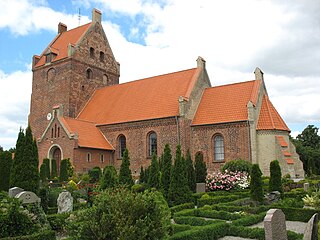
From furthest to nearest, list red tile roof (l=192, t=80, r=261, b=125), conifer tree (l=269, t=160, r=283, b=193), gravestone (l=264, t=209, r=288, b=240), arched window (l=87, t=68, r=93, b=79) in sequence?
1. arched window (l=87, t=68, r=93, b=79)
2. red tile roof (l=192, t=80, r=261, b=125)
3. conifer tree (l=269, t=160, r=283, b=193)
4. gravestone (l=264, t=209, r=288, b=240)

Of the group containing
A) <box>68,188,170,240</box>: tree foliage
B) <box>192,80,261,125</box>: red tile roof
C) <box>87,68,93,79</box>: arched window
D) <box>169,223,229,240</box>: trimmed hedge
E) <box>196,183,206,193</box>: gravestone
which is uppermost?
<box>87,68,93,79</box>: arched window

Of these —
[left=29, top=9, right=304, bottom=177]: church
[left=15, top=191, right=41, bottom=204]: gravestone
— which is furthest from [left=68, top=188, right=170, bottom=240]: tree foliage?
[left=29, top=9, right=304, bottom=177]: church

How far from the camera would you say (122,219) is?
6.48 meters

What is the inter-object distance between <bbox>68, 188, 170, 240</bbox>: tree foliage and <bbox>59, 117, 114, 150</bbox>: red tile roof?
65.3ft

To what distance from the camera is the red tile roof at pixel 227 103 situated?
24781 mm

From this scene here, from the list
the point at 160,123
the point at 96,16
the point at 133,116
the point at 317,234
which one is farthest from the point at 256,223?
the point at 96,16

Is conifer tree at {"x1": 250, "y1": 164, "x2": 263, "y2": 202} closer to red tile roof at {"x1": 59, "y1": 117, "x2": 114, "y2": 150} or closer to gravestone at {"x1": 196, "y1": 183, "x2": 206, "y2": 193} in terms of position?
gravestone at {"x1": 196, "y1": 183, "x2": 206, "y2": 193}

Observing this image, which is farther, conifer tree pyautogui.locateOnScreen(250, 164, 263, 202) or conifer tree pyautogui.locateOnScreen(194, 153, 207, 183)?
conifer tree pyautogui.locateOnScreen(194, 153, 207, 183)

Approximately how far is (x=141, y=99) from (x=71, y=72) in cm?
795

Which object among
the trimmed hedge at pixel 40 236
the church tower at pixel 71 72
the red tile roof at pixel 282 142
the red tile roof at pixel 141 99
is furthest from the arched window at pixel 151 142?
the trimmed hedge at pixel 40 236

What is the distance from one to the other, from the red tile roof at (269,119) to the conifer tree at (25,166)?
15859 millimetres

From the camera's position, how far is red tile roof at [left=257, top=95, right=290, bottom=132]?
2395 centimetres

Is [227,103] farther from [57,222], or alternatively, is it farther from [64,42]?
[64,42]

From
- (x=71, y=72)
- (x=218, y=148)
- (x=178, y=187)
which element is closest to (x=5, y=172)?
(x=178, y=187)
